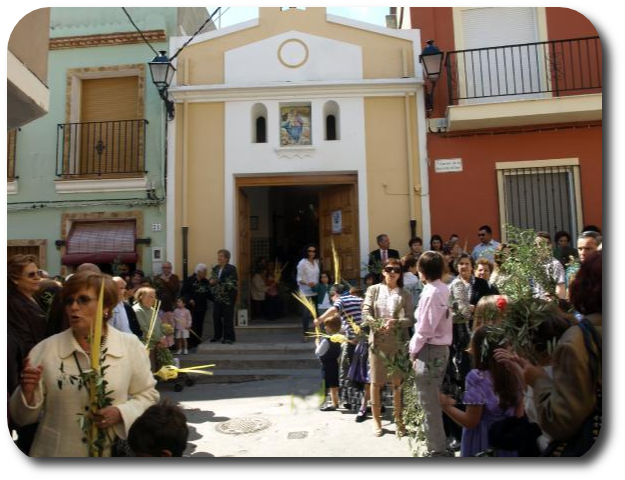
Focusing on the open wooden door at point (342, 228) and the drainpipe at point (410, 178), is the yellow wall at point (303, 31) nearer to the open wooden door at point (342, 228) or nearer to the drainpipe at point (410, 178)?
the drainpipe at point (410, 178)

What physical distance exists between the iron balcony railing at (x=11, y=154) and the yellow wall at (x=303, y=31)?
13.0 ft

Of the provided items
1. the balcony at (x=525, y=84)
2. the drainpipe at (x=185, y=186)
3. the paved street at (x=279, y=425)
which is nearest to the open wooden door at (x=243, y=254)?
the drainpipe at (x=185, y=186)

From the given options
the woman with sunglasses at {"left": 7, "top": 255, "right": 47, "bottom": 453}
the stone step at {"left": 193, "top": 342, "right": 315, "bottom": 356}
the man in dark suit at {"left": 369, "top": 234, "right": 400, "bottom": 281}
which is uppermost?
the man in dark suit at {"left": 369, "top": 234, "right": 400, "bottom": 281}

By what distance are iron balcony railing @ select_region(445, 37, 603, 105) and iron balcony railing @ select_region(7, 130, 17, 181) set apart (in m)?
8.99

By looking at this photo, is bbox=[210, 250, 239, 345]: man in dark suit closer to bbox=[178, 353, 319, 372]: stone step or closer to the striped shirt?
bbox=[178, 353, 319, 372]: stone step

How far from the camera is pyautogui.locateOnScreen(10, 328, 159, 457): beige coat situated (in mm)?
2264

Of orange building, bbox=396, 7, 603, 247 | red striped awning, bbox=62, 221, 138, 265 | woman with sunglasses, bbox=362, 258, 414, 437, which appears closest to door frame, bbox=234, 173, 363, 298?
orange building, bbox=396, 7, 603, 247

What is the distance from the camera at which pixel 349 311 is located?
5465mm

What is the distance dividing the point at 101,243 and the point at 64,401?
8.46 meters

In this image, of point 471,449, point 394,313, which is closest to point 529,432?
point 471,449

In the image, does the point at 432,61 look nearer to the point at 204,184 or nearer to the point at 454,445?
the point at 204,184

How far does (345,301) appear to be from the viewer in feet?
18.1

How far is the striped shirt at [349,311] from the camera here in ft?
17.8

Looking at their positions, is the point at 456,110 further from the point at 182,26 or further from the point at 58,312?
the point at 58,312
